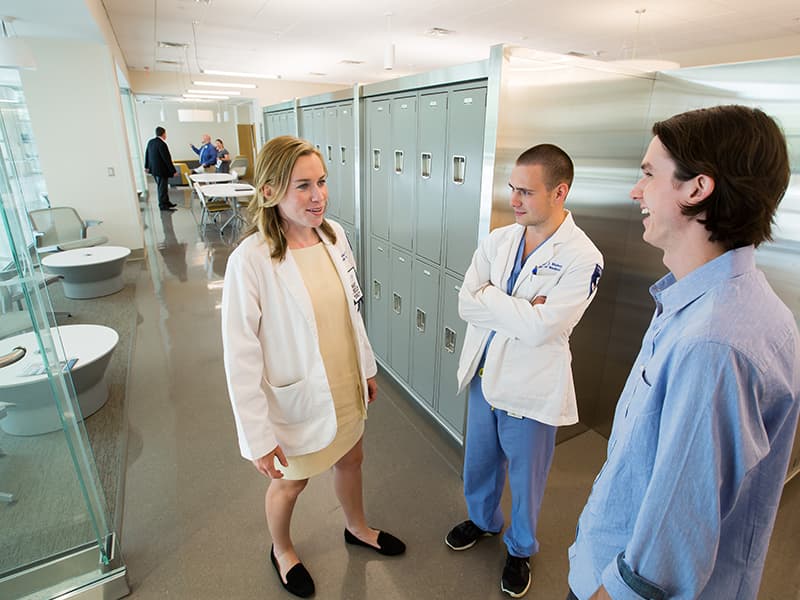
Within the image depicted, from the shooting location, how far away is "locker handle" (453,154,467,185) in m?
2.46

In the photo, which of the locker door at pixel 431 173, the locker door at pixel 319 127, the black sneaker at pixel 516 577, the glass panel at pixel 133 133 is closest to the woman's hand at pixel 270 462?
the black sneaker at pixel 516 577

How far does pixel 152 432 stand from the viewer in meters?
3.01

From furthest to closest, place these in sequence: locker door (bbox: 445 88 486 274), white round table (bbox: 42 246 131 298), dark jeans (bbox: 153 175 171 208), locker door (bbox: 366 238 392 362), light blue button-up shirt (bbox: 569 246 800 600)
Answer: dark jeans (bbox: 153 175 171 208), white round table (bbox: 42 246 131 298), locker door (bbox: 366 238 392 362), locker door (bbox: 445 88 486 274), light blue button-up shirt (bbox: 569 246 800 600)

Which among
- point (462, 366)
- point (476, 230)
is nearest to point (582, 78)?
point (476, 230)

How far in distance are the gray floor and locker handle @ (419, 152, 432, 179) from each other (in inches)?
65.6

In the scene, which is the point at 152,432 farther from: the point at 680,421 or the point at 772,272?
the point at 772,272

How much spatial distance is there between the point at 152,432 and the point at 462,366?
228 cm

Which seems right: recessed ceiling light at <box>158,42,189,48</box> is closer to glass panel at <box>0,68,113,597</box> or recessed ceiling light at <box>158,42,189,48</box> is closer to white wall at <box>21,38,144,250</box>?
white wall at <box>21,38,144,250</box>

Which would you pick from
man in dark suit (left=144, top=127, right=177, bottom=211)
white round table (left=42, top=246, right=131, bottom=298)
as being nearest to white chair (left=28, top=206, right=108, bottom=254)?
white round table (left=42, top=246, right=131, bottom=298)

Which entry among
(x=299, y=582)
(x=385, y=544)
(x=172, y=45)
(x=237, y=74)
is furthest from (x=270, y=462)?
(x=237, y=74)

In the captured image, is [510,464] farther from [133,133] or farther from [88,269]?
[133,133]

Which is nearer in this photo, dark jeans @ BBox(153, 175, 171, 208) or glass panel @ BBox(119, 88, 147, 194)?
dark jeans @ BBox(153, 175, 171, 208)

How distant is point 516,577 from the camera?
1.94 meters

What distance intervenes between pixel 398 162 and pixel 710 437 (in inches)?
105
